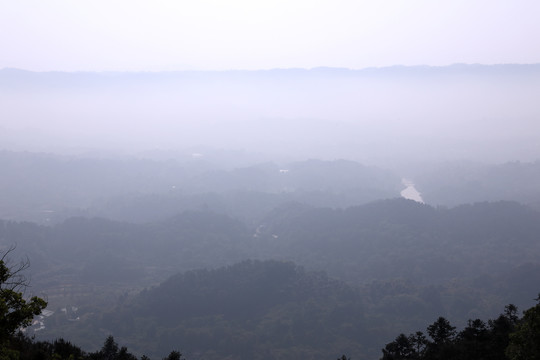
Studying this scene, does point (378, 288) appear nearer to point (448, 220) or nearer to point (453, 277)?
point (453, 277)

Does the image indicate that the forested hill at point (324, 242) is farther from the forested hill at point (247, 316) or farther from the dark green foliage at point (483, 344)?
the dark green foliage at point (483, 344)

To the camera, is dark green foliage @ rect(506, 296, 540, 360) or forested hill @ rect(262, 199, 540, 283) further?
forested hill @ rect(262, 199, 540, 283)

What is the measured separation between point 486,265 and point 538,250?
1747 cm

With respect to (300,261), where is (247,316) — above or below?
below

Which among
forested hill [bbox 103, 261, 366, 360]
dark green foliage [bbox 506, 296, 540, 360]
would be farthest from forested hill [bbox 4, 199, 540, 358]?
dark green foliage [bbox 506, 296, 540, 360]

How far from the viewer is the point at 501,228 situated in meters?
134

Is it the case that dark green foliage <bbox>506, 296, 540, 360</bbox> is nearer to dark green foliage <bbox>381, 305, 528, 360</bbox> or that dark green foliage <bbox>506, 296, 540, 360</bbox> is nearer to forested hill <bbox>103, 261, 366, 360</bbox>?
dark green foliage <bbox>381, 305, 528, 360</bbox>

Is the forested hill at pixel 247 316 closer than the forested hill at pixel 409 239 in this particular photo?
Yes

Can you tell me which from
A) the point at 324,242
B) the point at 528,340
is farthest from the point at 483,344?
the point at 324,242

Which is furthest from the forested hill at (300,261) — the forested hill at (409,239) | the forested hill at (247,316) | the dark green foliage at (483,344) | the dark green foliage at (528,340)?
the dark green foliage at (528,340)

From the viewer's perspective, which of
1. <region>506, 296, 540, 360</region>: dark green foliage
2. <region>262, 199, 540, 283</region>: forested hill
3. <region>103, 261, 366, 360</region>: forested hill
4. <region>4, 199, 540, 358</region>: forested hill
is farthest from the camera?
<region>262, 199, 540, 283</region>: forested hill

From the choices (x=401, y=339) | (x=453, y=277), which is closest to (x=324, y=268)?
(x=453, y=277)

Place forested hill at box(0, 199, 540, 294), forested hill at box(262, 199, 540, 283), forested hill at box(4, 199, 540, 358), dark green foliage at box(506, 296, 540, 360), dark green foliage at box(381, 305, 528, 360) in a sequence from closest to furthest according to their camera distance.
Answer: dark green foliage at box(506, 296, 540, 360), dark green foliage at box(381, 305, 528, 360), forested hill at box(4, 199, 540, 358), forested hill at box(262, 199, 540, 283), forested hill at box(0, 199, 540, 294)

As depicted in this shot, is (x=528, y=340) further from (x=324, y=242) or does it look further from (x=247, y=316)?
(x=324, y=242)
